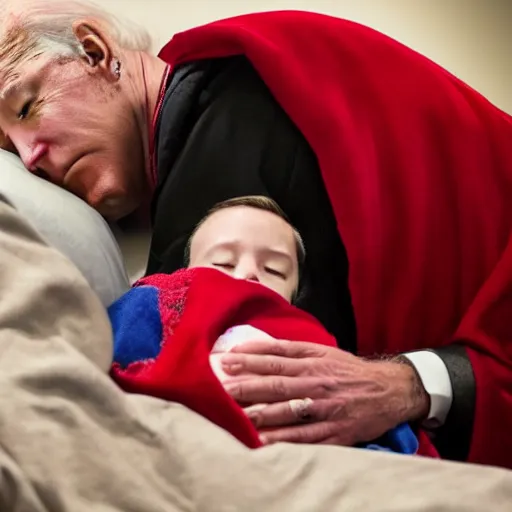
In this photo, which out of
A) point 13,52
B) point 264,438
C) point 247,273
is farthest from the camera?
point 13,52

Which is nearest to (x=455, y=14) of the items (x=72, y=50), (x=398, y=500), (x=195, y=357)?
(x=72, y=50)

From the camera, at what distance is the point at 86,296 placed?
0.68m

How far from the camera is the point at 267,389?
0.77 meters

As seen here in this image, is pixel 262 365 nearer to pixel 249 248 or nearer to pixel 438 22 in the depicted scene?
pixel 249 248

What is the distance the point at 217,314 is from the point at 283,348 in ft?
0.27

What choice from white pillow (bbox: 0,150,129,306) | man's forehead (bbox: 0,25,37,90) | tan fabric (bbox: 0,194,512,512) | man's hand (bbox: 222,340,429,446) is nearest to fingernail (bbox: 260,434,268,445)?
man's hand (bbox: 222,340,429,446)

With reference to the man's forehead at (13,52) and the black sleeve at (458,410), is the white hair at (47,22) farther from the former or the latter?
the black sleeve at (458,410)

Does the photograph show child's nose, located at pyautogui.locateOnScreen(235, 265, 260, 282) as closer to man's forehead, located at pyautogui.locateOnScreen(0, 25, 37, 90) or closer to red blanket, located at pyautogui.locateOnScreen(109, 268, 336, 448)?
red blanket, located at pyautogui.locateOnScreen(109, 268, 336, 448)

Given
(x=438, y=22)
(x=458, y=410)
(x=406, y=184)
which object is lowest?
(x=458, y=410)

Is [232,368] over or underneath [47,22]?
underneath

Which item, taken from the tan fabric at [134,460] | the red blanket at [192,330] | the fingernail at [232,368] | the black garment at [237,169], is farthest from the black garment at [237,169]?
the tan fabric at [134,460]

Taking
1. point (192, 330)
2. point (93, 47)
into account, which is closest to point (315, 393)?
point (192, 330)

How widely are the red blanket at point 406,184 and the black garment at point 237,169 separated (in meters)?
0.03

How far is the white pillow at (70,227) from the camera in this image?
3.24ft
